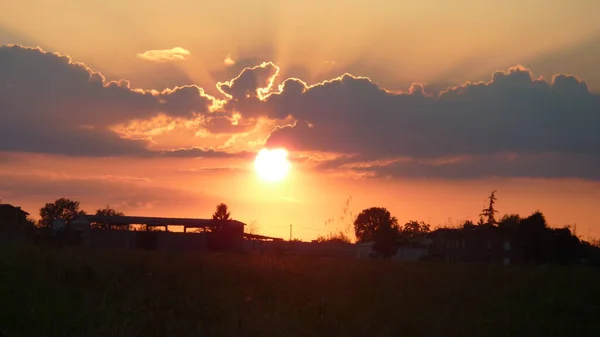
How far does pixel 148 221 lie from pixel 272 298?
54040 millimetres

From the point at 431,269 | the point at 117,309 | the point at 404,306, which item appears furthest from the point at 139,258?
the point at 431,269

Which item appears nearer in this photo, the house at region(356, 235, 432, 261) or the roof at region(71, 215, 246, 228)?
the roof at region(71, 215, 246, 228)

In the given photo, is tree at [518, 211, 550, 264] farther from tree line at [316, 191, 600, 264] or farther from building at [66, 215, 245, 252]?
building at [66, 215, 245, 252]

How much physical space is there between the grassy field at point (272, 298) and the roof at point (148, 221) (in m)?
44.9

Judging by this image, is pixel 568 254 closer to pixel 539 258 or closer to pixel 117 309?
pixel 539 258

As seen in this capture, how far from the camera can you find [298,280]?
2928 cm

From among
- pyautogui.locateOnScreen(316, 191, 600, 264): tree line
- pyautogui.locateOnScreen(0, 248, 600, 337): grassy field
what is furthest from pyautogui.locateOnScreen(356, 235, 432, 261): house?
pyautogui.locateOnScreen(0, 248, 600, 337): grassy field

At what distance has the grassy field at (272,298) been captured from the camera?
20312mm

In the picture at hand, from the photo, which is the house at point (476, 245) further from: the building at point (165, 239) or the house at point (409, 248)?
the building at point (165, 239)

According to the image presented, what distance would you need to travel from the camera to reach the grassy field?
20312mm

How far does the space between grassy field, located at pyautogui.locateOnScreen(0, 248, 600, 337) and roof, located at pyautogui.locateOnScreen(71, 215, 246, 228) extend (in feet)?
147

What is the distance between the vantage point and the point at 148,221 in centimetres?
7825

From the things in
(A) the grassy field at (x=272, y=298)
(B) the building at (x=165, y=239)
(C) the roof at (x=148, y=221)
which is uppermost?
(C) the roof at (x=148, y=221)

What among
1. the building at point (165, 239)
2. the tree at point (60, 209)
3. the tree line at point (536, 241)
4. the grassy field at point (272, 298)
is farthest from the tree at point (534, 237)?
the tree at point (60, 209)
